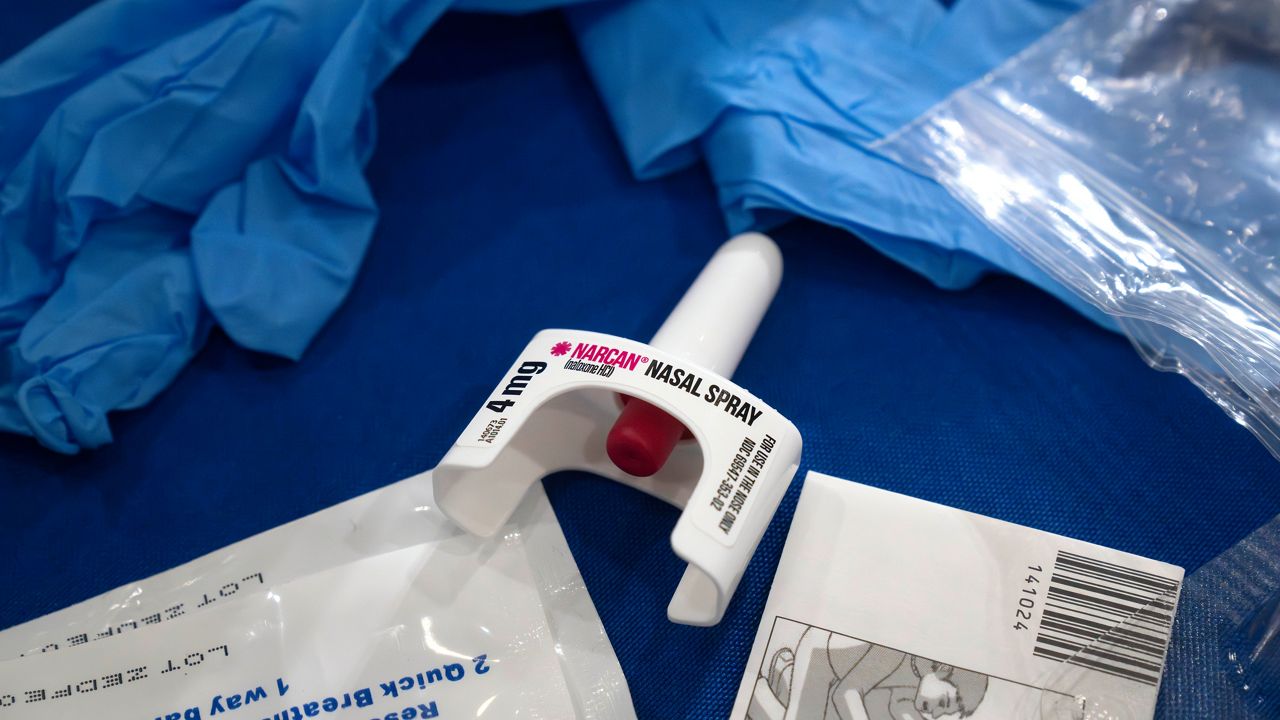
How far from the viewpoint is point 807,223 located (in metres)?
0.80

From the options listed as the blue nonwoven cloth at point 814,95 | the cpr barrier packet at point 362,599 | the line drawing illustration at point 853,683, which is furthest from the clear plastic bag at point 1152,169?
the cpr barrier packet at point 362,599

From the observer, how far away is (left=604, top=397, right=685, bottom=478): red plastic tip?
573 mm

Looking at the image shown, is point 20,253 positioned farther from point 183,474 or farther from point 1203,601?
point 1203,601

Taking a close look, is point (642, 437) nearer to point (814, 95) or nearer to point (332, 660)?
point (332, 660)

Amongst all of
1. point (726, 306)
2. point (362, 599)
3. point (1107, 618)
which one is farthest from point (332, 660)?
point (1107, 618)

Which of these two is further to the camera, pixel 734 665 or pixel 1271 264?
pixel 1271 264

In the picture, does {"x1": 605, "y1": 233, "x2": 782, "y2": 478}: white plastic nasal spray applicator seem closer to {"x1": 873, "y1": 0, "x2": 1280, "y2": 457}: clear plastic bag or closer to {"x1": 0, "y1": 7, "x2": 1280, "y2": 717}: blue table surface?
{"x1": 0, "y1": 7, "x2": 1280, "y2": 717}: blue table surface

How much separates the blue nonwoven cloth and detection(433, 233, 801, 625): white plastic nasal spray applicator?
114 mm

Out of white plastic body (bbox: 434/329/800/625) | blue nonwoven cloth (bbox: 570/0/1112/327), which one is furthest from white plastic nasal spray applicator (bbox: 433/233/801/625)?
blue nonwoven cloth (bbox: 570/0/1112/327)

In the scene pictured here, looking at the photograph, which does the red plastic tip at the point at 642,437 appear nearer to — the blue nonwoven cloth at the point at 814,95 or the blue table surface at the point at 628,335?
the blue table surface at the point at 628,335

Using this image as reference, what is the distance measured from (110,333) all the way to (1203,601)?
783mm

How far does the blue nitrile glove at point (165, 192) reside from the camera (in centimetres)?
69

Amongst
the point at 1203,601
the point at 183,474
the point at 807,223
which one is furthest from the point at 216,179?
the point at 1203,601

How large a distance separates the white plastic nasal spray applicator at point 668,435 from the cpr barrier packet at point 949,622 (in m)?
0.06
